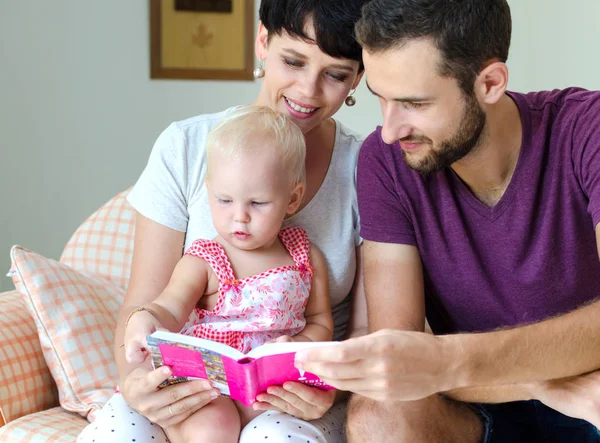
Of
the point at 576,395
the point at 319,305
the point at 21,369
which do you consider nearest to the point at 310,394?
the point at 319,305

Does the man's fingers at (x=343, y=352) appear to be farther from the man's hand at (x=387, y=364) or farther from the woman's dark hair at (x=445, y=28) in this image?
the woman's dark hair at (x=445, y=28)

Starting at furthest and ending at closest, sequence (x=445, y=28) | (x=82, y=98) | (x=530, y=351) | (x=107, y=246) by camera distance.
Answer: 1. (x=82, y=98)
2. (x=107, y=246)
3. (x=445, y=28)
4. (x=530, y=351)

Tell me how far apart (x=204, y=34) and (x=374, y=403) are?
2412 mm

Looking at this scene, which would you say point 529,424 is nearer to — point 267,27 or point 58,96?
point 267,27

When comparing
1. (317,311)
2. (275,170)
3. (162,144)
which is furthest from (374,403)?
(162,144)

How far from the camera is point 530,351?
1.57m

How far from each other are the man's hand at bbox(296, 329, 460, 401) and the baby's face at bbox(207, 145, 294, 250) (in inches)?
17.6

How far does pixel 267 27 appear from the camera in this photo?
6.36ft

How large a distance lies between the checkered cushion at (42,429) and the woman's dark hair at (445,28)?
3.73ft

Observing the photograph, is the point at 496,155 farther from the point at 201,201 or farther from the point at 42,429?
the point at 42,429

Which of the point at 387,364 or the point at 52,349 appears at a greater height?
the point at 387,364

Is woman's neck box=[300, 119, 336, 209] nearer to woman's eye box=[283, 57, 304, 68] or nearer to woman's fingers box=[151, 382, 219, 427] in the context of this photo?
woman's eye box=[283, 57, 304, 68]

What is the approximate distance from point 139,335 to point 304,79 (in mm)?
709

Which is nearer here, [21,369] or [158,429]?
[158,429]
